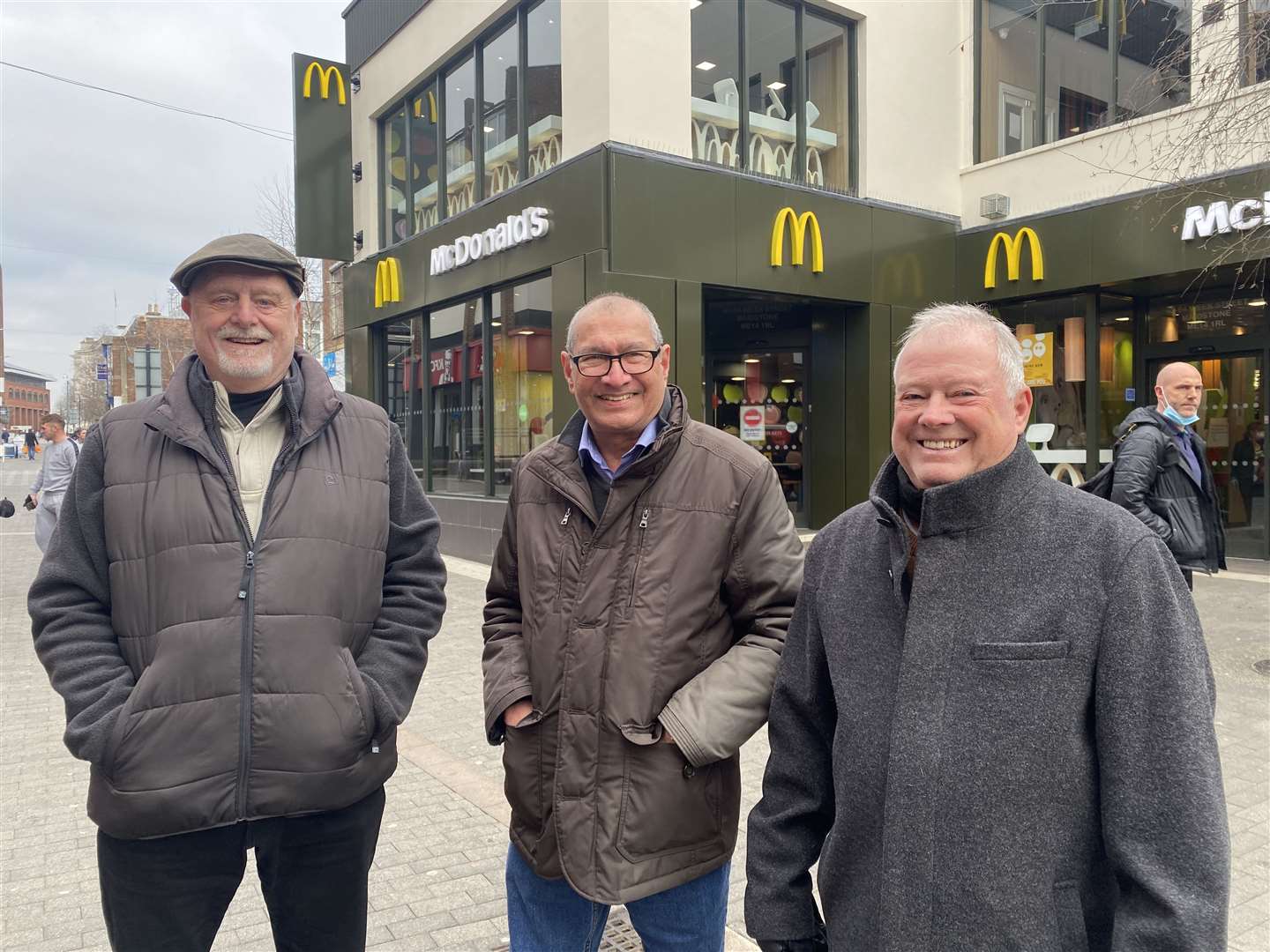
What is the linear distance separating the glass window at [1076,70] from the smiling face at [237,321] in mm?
11739

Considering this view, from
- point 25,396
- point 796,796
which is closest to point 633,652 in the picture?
point 796,796

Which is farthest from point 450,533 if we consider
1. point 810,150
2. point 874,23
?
point 874,23

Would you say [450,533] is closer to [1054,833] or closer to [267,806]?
[267,806]

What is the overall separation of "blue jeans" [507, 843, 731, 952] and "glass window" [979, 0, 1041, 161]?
478 inches

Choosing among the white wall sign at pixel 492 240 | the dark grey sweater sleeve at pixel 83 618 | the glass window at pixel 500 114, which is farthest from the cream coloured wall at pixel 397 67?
the dark grey sweater sleeve at pixel 83 618

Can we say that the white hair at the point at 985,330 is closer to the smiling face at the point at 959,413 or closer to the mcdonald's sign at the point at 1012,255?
the smiling face at the point at 959,413

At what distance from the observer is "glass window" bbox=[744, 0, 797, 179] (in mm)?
10600

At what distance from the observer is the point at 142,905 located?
2.02m

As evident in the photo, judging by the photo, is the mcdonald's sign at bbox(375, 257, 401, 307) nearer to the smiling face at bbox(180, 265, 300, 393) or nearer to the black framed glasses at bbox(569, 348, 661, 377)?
the smiling face at bbox(180, 265, 300, 393)

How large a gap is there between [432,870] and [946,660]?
9.17 ft

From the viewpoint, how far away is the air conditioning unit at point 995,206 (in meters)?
11.7

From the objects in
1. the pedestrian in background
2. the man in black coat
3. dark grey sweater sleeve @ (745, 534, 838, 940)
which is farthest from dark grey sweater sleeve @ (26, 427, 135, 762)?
the pedestrian in background

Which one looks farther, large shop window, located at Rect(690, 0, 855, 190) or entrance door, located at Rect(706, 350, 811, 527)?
entrance door, located at Rect(706, 350, 811, 527)

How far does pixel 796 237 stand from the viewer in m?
10.6
